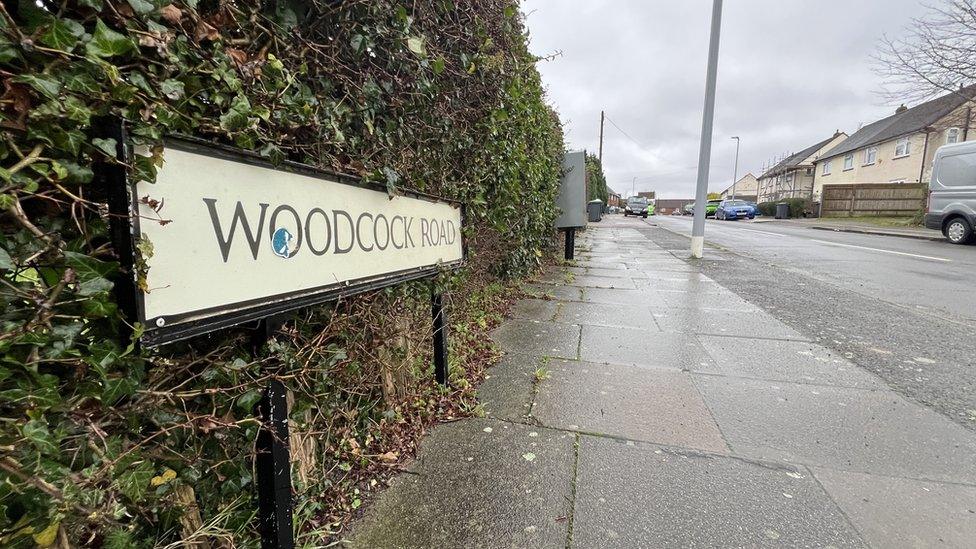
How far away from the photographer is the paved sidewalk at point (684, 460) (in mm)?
1456

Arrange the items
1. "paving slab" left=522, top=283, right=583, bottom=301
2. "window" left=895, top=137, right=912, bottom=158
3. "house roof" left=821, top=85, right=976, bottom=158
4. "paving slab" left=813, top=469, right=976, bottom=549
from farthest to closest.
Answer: "window" left=895, top=137, right=912, bottom=158
"house roof" left=821, top=85, right=976, bottom=158
"paving slab" left=522, top=283, right=583, bottom=301
"paving slab" left=813, top=469, right=976, bottom=549

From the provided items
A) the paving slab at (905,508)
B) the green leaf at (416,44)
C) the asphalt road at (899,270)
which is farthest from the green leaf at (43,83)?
the asphalt road at (899,270)

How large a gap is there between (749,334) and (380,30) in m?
3.73

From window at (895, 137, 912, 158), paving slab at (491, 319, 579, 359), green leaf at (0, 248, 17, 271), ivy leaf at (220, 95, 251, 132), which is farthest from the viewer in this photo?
window at (895, 137, 912, 158)

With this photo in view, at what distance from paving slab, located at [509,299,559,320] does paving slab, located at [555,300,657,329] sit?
9 centimetres

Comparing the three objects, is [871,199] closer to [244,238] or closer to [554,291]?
[554,291]

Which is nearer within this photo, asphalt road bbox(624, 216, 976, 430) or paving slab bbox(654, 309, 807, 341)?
asphalt road bbox(624, 216, 976, 430)

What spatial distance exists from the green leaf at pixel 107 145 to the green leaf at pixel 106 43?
0.49 feet

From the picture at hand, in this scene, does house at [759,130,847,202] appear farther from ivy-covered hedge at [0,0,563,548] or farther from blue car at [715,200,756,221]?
ivy-covered hedge at [0,0,563,548]

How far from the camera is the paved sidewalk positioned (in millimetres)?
1456

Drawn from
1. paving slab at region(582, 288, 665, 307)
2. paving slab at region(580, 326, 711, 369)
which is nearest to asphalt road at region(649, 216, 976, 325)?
paving slab at region(582, 288, 665, 307)

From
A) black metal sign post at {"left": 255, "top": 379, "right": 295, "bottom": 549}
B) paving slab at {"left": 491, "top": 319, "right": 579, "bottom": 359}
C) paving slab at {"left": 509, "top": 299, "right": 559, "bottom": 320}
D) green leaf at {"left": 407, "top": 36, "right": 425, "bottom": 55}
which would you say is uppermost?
green leaf at {"left": 407, "top": 36, "right": 425, "bottom": 55}

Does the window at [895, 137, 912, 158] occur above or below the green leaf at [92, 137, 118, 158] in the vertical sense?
above

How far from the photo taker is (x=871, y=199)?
24.4 m
